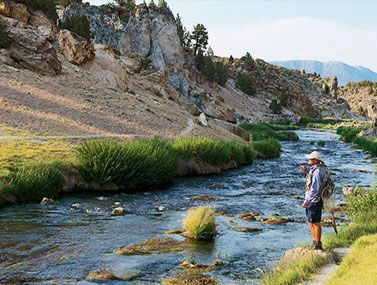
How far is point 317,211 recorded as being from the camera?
13.7 m

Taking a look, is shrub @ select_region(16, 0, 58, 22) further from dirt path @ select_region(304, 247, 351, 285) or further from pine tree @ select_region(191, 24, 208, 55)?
pine tree @ select_region(191, 24, 208, 55)

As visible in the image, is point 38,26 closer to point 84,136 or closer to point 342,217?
point 84,136

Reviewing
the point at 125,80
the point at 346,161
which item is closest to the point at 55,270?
the point at 346,161

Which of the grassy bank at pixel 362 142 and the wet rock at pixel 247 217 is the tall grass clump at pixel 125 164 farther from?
the grassy bank at pixel 362 142

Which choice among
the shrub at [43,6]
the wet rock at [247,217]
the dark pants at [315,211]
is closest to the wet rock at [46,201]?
the wet rock at [247,217]

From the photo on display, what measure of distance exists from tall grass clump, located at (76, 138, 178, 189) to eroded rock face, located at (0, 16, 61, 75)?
18.8 metres

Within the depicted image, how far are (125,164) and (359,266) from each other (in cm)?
1734

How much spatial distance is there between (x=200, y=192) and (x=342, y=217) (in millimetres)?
8812

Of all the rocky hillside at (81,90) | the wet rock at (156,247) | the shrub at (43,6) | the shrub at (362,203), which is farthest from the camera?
the shrub at (43,6)

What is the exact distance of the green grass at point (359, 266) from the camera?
33.0 feet

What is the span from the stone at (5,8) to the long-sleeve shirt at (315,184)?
4287 cm

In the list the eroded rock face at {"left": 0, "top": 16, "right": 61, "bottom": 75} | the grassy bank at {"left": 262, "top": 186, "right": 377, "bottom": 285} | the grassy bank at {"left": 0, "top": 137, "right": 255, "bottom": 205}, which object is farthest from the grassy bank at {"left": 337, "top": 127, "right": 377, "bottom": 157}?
the grassy bank at {"left": 262, "top": 186, "right": 377, "bottom": 285}

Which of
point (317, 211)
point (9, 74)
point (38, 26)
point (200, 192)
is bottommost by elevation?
point (200, 192)

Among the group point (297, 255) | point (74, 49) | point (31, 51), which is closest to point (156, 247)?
point (297, 255)
